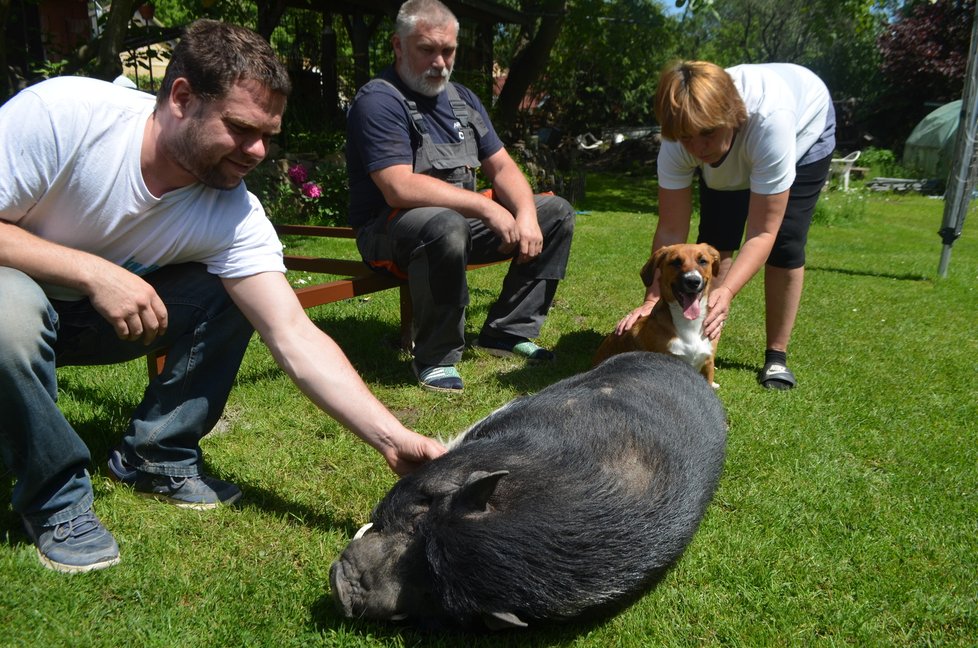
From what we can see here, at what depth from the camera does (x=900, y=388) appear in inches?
195

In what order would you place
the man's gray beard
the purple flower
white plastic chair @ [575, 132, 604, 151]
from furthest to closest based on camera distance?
white plastic chair @ [575, 132, 604, 151] < the purple flower < the man's gray beard

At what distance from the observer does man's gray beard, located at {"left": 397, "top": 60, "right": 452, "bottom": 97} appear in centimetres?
479

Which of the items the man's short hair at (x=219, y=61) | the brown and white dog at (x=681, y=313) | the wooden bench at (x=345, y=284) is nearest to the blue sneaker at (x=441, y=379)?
the wooden bench at (x=345, y=284)

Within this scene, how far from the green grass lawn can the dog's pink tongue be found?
61 centimetres

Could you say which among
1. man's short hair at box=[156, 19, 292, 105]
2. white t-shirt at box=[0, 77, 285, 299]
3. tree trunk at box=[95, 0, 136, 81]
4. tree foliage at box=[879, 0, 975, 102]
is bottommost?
white t-shirt at box=[0, 77, 285, 299]

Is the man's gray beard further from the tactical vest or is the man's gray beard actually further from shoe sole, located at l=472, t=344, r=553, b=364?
shoe sole, located at l=472, t=344, r=553, b=364

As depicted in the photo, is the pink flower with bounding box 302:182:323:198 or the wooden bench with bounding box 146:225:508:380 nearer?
the wooden bench with bounding box 146:225:508:380

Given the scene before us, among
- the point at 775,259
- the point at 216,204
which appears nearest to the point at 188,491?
the point at 216,204

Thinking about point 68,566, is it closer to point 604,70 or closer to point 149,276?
point 149,276

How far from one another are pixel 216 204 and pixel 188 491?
1134 millimetres

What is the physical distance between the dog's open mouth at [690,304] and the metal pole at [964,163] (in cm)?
557

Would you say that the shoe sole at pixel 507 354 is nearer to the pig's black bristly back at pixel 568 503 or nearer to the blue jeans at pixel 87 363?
the pig's black bristly back at pixel 568 503

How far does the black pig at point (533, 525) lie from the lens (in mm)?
2150

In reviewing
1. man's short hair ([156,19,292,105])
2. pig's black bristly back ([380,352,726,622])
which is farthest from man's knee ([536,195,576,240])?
man's short hair ([156,19,292,105])
